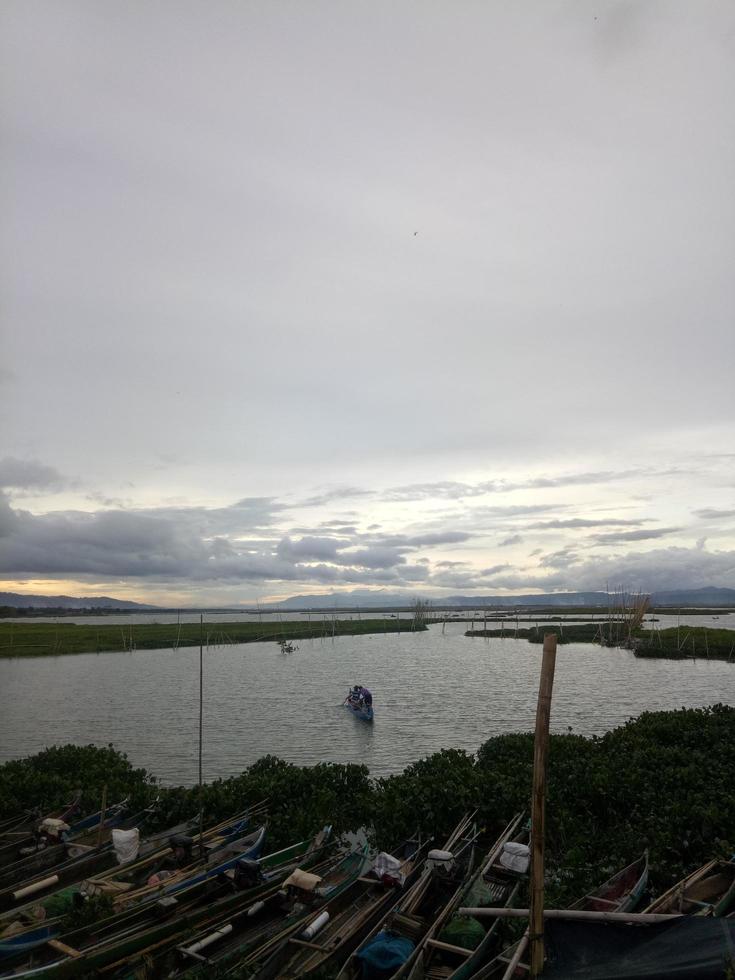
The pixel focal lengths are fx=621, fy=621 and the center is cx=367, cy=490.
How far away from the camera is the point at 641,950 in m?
5.86

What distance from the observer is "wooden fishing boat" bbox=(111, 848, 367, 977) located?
27.2 feet

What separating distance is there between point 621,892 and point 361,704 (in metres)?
20.9

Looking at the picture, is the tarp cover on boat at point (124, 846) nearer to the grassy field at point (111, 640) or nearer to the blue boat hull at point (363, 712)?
the blue boat hull at point (363, 712)

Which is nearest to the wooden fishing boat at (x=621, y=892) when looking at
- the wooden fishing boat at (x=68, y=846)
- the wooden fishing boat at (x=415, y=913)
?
the wooden fishing boat at (x=415, y=913)

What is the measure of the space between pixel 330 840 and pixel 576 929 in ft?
25.8

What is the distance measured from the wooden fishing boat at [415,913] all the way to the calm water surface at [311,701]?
31.7 feet

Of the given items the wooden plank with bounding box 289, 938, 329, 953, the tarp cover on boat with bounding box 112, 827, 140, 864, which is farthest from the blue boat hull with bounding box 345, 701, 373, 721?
the wooden plank with bounding box 289, 938, 329, 953

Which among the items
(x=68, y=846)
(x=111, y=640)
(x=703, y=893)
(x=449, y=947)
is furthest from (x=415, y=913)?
(x=111, y=640)

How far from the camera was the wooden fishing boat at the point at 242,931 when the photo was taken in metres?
8.30

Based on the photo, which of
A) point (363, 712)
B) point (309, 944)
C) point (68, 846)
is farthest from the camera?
point (363, 712)

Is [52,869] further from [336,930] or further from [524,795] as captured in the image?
[524,795]

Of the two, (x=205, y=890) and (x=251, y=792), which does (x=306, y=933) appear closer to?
(x=205, y=890)

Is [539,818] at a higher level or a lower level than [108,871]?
higher

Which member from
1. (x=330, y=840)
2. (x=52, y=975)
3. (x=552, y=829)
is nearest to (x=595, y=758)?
(x=552, y=829)
